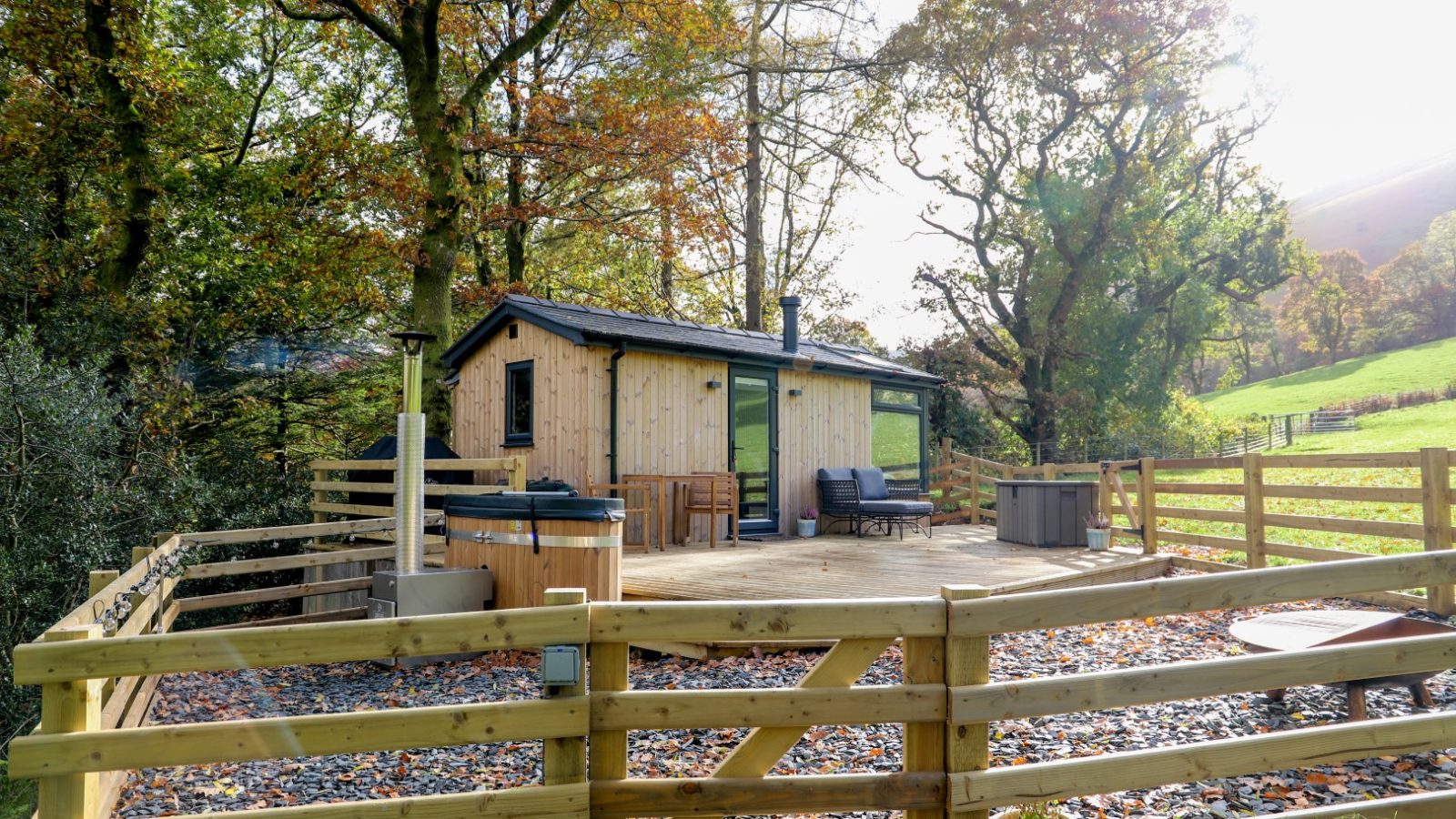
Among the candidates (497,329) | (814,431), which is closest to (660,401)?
A: (497,329)

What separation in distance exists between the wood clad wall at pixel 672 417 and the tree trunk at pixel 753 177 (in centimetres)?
821

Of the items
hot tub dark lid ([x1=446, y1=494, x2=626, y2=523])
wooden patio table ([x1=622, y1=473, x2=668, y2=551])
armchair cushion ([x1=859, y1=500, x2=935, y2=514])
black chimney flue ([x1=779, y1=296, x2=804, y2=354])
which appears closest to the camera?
hot tub dark lid ([x1=446, y1=494, x2=626, y2=523])

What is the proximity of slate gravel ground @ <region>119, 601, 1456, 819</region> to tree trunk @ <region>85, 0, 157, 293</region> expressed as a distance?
6.99 meters

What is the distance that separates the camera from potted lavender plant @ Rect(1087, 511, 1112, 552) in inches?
371

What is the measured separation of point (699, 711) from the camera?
8.04 ft

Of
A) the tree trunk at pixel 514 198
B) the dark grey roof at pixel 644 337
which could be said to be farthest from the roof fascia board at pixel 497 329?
the tree trunk at pixel 514 198

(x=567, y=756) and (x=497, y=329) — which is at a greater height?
(x=497, y=329)

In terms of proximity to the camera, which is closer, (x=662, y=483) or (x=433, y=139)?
(x=662, y=483)

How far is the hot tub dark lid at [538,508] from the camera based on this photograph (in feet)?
20.0

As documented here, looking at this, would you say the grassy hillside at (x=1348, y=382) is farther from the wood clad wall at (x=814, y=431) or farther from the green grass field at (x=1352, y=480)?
the wood clad wall at (x=814, y=431)

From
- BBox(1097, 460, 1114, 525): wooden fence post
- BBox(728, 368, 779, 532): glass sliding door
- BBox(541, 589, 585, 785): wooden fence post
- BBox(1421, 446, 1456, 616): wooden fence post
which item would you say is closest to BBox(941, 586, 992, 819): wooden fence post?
BBox(541, 589, 585, 785): wooden fence post

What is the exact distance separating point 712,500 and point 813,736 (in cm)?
568

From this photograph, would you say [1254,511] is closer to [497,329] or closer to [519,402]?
[519,402]

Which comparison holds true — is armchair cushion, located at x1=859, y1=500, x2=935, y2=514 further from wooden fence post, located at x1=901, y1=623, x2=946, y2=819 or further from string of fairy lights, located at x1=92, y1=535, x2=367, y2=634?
wooden fence post, located at x1=901, y1=623, x2=946, y2=819
